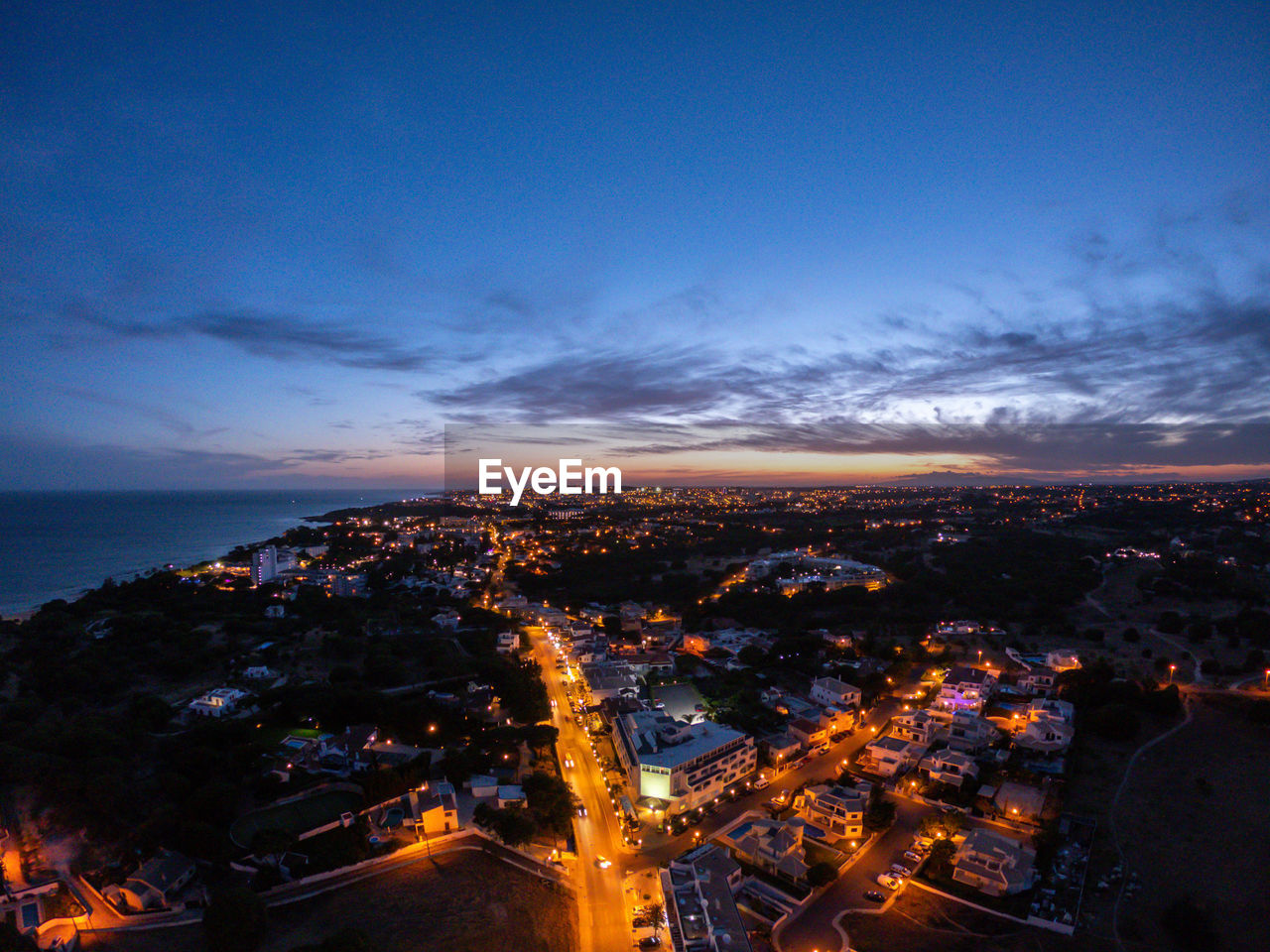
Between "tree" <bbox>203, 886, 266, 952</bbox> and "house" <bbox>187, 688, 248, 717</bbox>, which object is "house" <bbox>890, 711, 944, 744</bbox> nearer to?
"tree" <bbox>203, 886, 266, 952</bbox>

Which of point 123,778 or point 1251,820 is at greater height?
point 123,778

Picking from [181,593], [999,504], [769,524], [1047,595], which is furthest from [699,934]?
[999,504]

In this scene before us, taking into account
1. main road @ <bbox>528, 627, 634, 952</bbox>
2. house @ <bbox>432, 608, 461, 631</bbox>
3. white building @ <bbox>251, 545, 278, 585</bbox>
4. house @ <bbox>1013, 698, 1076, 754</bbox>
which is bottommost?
main road @ <bbox>528, 627, 634, 952</bbox>

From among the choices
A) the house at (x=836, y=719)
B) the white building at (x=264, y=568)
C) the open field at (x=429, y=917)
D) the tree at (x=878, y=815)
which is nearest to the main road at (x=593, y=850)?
the open field at (x=429, y=917)

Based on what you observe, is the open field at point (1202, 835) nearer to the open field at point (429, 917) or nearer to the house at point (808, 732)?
the house at point (808, 732)

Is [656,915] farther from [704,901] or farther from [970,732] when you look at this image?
[970,732]

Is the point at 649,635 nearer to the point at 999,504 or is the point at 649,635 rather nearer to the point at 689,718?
the point at 689,718

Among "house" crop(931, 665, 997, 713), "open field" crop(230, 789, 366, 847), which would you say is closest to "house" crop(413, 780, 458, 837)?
"open field" crop(230, 789, 366, 847)
